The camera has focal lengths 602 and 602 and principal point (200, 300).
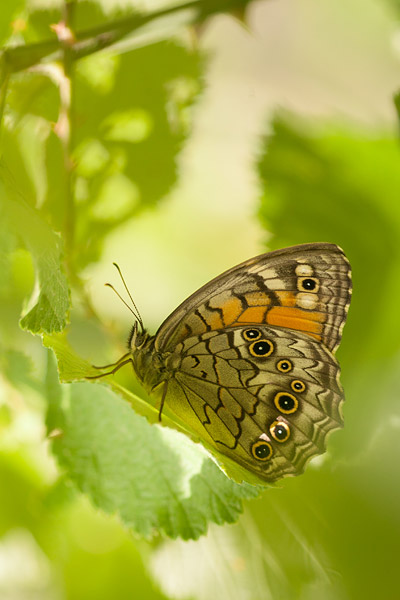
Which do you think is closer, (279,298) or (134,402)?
(134,402)

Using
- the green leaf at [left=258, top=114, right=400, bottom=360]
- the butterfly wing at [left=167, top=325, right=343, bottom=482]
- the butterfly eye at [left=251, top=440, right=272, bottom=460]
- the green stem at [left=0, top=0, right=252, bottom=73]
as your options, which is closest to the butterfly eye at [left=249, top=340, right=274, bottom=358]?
the butterfly wing at [left=167, top=325, right=343, bottom=482]

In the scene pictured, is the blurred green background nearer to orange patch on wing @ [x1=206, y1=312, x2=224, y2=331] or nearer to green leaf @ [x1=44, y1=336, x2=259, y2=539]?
green leaf @ [x1=44, y1=336, x2=259, y2=539]

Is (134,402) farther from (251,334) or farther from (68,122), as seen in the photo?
(68,122)

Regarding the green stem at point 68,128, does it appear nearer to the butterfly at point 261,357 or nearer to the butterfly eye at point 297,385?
the butterfly at point 261,357

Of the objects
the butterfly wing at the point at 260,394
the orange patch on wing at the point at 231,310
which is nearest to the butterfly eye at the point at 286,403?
the butterfly wing at the point at 260,394

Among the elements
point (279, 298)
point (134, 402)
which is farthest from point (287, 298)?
point (134, 402)
